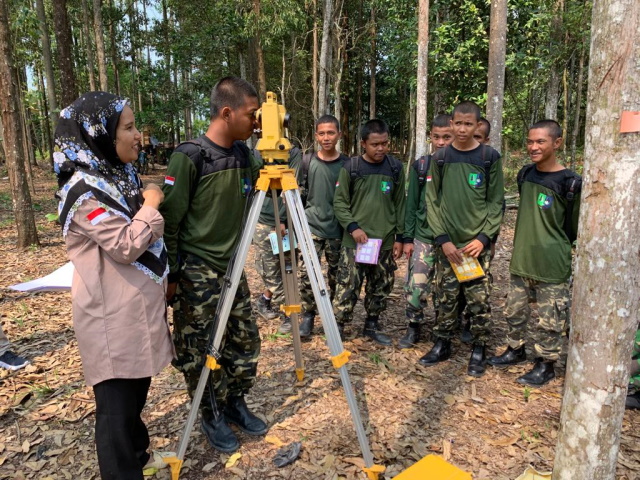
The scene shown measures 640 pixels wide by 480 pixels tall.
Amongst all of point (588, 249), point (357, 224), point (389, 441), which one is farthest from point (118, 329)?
point (357, 224)

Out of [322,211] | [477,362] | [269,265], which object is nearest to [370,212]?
[322,211]

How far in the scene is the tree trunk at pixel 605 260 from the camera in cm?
155

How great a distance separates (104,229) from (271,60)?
23893 mm

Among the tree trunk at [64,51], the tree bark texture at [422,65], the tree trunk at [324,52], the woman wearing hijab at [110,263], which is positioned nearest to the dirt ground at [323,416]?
the woman wearing hijab at [110,263]

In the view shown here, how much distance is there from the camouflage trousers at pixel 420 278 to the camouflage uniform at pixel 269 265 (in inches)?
54.1

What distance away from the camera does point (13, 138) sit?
6461mm

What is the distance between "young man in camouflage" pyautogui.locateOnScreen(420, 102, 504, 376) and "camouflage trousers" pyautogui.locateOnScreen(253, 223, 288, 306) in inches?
→ 69.0

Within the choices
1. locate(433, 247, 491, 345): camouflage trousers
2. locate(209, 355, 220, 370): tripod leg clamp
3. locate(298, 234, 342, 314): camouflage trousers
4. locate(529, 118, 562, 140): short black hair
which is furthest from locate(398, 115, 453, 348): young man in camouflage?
locate(209, 355, 220, 370): tripod leg clamp

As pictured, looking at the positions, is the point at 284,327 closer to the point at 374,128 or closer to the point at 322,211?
the point at 322,211

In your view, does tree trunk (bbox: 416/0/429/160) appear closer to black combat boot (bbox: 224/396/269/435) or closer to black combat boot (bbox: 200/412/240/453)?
black combat boot (bbox: 224/396/269/435)

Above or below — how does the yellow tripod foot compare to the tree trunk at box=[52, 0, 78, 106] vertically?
below

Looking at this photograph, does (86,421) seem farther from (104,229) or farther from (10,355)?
(104,229)

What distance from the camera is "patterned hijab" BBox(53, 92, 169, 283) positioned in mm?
1893

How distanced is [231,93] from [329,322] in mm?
1371
